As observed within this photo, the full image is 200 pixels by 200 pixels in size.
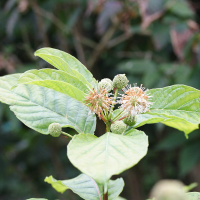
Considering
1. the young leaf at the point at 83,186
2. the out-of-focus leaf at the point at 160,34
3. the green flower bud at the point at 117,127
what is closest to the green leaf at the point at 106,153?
the green flower bud at the point at 117,127

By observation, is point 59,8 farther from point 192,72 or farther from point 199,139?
point 199,139

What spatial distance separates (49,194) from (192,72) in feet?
10.8

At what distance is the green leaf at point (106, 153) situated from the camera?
1.81 ft

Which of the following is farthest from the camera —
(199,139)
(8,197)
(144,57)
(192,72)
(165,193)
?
(8,197)

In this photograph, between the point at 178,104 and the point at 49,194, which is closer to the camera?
the point at 178,104

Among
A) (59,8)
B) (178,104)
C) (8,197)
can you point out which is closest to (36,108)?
(178,104)

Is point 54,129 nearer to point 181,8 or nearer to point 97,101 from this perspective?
point 97,101

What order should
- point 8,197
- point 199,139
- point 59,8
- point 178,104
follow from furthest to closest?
point 8,197 < point 59,8 < point 199,139 < point 178,104

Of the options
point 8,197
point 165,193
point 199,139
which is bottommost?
point 8,197

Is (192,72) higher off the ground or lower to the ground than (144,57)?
lower

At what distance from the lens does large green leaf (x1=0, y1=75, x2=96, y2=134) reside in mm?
887

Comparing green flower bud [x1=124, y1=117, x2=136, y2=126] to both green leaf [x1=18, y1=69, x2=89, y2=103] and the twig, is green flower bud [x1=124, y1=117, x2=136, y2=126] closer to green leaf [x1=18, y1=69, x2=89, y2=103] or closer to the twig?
green leaf [x1=18, y1=69, x2=89, y2=103]

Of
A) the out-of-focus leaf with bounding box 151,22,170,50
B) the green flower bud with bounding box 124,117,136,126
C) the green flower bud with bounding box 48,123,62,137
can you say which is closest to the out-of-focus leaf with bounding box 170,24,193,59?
the out-of-focus leaf with bounding box 151,22,170,50

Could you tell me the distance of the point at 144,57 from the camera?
2840 millimetres
